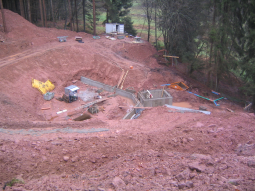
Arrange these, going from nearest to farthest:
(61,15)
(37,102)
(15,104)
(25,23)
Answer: (15,104) < (37,102) < (25,23) < (61,15)

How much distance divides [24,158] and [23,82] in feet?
35.0

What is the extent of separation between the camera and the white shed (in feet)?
93.5

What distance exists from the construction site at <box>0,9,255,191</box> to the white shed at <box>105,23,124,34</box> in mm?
8469

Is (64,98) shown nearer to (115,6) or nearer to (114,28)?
(114,28)

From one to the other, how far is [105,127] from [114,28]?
2248 cm

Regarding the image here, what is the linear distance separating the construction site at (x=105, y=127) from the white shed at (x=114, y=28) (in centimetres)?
847

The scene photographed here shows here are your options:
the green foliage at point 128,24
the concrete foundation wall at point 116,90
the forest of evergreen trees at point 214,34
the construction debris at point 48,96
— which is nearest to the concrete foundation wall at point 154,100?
the concrete foundation wall at point 116,90

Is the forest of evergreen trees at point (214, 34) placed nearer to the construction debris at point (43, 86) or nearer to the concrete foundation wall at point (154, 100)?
the concrete foundation wall at point (154, 100)

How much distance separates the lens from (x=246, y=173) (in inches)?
180

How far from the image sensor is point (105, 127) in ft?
30.5

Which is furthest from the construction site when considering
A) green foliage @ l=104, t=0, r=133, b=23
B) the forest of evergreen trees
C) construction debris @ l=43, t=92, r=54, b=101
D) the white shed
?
green foliage @ l=104, t=0, r=133, b=23

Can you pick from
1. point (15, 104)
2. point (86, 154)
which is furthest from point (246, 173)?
point (15, 104)

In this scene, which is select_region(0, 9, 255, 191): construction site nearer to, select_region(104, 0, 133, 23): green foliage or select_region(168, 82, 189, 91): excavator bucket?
select_region(168, 82, 189, 91): excavator bucket

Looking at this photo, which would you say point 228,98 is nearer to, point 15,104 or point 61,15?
point 15,104
